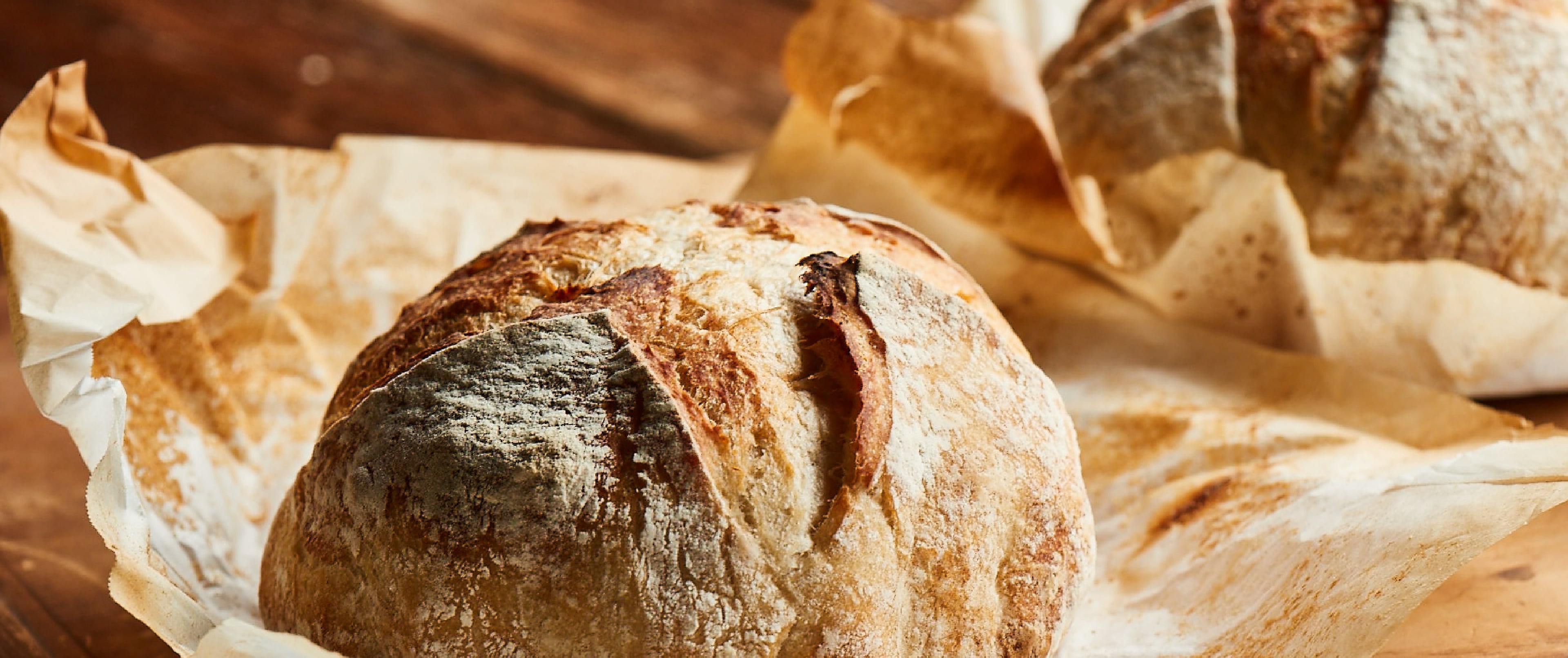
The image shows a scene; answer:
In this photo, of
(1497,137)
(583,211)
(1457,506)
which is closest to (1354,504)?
(1457,506)

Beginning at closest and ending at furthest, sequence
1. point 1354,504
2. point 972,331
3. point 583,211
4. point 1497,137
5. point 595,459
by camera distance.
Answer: point 595,459 < point 972,331 < point 1354,504 < point 1497,137 < point 583,211

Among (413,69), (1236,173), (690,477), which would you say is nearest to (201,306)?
(690,477)

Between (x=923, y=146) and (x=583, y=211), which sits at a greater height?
(x=583, y=211)

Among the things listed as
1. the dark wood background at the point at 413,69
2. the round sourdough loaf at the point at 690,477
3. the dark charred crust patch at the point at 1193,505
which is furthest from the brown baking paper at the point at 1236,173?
the dark wood background at the point at 413,69

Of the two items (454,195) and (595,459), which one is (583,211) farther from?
(595,459)

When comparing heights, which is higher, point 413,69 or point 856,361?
point 413,69

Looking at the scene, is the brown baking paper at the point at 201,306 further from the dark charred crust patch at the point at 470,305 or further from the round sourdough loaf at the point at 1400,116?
the round sourdough loaf at the point at 1400,116

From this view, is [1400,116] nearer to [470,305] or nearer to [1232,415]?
[1232,415]
